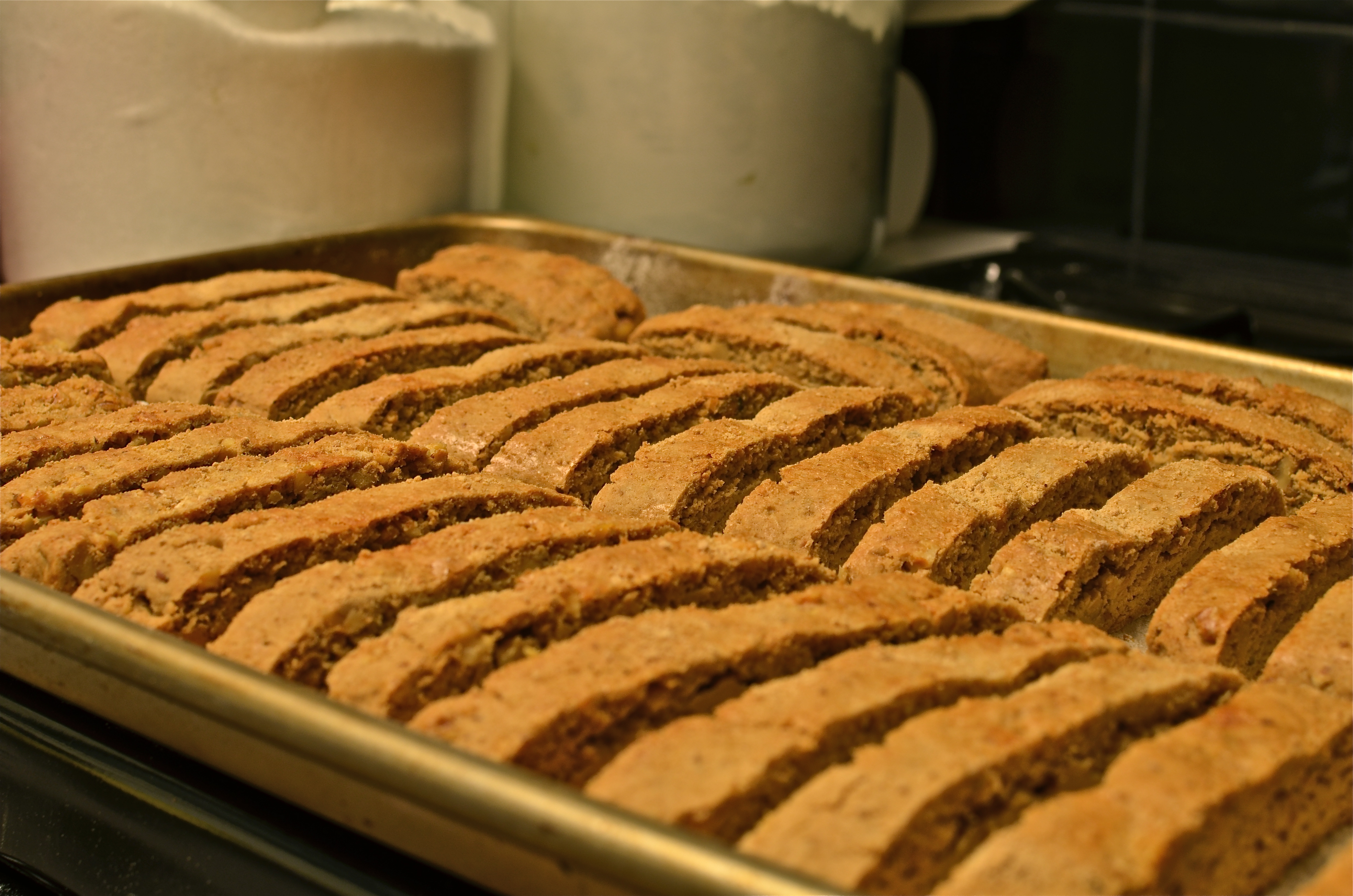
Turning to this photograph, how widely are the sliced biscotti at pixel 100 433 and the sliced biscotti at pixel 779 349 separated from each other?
1268mm

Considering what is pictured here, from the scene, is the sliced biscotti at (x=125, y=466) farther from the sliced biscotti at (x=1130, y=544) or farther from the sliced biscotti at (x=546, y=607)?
the sliced biscotti at (x=1130, y=544)

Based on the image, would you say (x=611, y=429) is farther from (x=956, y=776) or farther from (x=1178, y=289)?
(x=1178, y=289)

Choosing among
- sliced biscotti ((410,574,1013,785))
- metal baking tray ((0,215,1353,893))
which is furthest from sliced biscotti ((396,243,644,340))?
metal baking tray ((0,215,1353,893))

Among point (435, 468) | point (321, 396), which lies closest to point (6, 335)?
point (321, 396)

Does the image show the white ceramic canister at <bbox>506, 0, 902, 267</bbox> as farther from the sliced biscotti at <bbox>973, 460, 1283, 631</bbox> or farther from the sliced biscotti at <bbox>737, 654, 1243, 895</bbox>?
the sliced biscotti at <bbox>737, 654, 1243, 895</bbox>

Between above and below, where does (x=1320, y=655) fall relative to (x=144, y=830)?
above

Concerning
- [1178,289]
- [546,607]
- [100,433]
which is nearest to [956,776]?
[546,607]

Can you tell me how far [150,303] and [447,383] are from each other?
99cm

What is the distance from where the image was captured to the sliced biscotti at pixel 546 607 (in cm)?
181

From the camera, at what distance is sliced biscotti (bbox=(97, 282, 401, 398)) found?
3.24 meters

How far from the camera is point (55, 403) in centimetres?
281

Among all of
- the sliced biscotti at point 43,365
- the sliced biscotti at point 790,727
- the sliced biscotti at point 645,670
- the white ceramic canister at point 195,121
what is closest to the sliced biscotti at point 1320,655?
the sliced biscotti at point 790,727

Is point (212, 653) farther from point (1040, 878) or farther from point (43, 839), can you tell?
point (1040, 878)

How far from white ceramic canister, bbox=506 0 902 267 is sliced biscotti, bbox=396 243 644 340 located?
0.56 m
